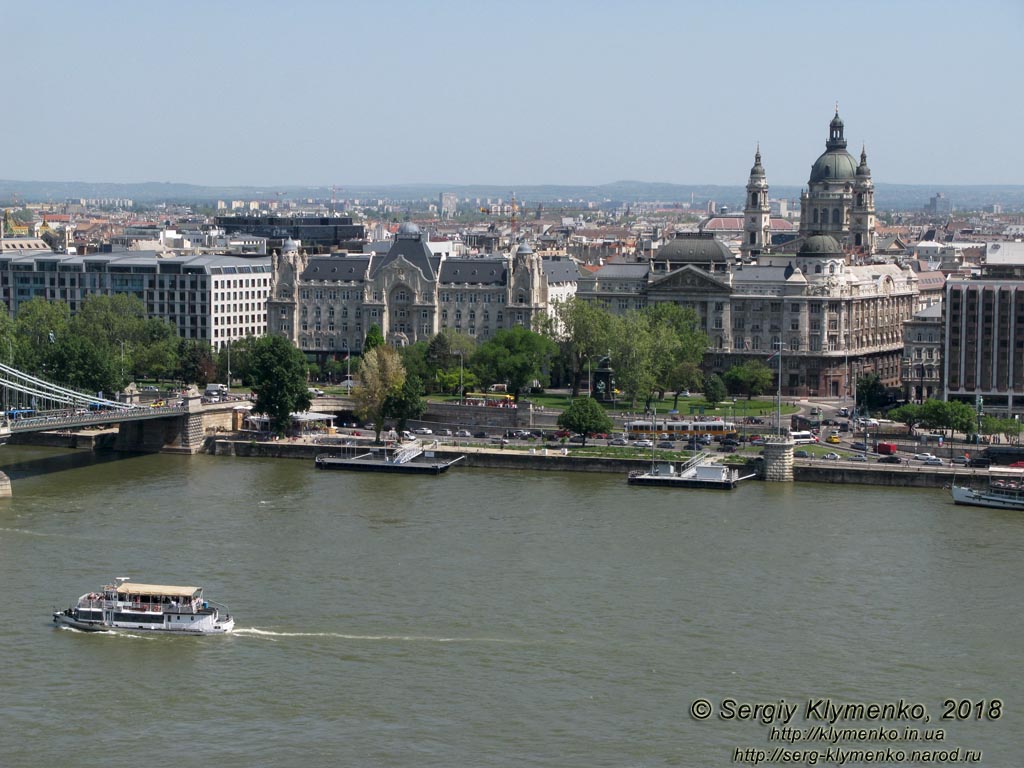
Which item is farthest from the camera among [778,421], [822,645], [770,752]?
[778,421]

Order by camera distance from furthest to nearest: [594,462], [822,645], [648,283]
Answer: [648,283], [594,462], [822,645]

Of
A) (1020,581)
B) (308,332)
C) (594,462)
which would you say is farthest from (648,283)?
(1020,581)

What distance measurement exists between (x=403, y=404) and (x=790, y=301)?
14.8m

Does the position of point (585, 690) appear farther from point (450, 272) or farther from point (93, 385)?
point (450, 272)

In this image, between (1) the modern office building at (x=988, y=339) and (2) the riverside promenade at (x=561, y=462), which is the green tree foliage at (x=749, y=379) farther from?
(2) the riverside promenade at (x=561, y=462)

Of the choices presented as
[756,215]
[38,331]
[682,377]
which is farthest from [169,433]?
[756,215]

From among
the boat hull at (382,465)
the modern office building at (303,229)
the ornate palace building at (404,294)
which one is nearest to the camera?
the boat hull at (382,465)

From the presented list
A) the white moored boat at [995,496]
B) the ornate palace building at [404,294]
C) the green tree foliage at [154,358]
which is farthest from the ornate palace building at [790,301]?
the white moored boat at [995,496]

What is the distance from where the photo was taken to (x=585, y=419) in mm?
48562

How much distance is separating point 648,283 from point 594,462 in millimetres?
17074

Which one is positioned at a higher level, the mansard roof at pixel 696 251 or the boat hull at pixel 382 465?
the mansard roof at pixel 696 251

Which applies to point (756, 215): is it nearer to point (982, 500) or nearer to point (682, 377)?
point (682, 377)

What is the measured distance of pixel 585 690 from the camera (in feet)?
86.7

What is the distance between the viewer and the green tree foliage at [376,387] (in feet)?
166
